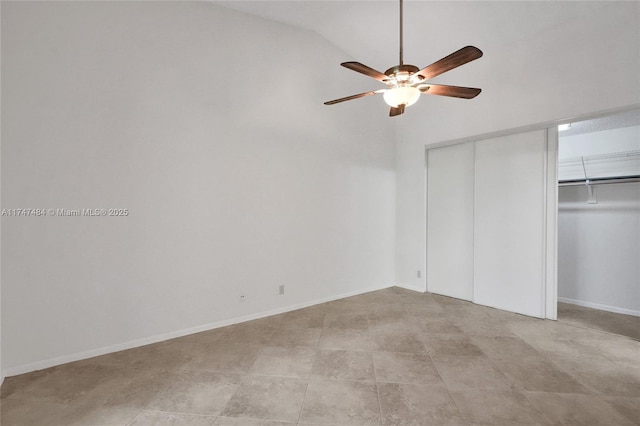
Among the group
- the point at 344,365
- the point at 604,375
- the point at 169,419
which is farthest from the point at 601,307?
the point at 169,419

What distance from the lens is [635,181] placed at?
339 cm

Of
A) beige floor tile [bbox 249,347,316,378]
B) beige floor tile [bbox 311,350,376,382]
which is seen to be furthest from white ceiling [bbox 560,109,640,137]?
beige floor tile [bbox 249,347,316,378]

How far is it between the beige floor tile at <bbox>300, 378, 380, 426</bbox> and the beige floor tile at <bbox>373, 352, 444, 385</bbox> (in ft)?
0.67

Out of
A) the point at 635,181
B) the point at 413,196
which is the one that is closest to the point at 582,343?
the point at 635,181

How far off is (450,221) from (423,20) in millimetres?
2766

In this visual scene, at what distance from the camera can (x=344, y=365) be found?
238 cm

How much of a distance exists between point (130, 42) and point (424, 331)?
13.9 feet

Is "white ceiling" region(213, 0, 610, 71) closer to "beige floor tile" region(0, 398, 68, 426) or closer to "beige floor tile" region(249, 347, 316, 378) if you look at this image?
"beige floor tile" region(249, 347, 316, 378)

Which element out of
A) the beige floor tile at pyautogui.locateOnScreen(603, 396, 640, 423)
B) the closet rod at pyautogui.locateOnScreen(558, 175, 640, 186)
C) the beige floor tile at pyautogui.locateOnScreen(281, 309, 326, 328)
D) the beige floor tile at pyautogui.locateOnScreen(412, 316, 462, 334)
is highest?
the closet rod at pyautogui.locateOnScreen(558, 175, 640, 186)

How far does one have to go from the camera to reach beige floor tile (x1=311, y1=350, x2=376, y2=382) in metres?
2.22

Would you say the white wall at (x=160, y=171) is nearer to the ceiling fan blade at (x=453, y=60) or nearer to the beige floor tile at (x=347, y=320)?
the beige floor tile at (x=347, y=320)

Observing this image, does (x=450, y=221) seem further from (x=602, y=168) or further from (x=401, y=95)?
(x=401, y=95)

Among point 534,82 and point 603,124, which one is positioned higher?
point 534,82

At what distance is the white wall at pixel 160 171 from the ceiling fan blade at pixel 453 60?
211 cm
